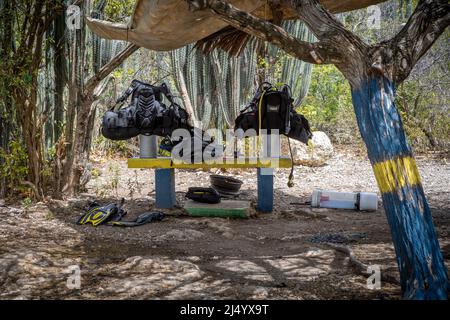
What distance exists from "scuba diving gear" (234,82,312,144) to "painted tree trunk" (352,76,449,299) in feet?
8.36

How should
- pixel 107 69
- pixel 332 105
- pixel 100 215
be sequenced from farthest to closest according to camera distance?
pixel 332 105
pixel 107 69
pixel 100 215

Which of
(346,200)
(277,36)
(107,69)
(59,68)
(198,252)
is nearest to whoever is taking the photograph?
(277,36)

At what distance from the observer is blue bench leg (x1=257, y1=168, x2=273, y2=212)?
6.19 metres

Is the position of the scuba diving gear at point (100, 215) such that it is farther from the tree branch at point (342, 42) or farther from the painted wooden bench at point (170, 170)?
the tree branch at point (342, 42)

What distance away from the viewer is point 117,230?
529 centimetres

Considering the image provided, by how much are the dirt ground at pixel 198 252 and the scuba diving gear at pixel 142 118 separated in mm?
998

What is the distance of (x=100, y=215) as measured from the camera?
5.57 meters

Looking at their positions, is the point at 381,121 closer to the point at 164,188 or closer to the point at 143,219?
the point at 143,219

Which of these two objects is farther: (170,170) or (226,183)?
(226,183)

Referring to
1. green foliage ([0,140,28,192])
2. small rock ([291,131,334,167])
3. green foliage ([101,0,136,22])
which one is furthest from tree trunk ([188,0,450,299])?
small rock ([291,131,334,167])

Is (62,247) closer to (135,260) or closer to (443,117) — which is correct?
(135,260)

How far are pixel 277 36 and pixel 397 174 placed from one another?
1.12m

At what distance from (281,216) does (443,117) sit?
19.4ft

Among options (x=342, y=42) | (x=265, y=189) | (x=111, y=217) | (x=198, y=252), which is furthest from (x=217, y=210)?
(x=342, y=42)
